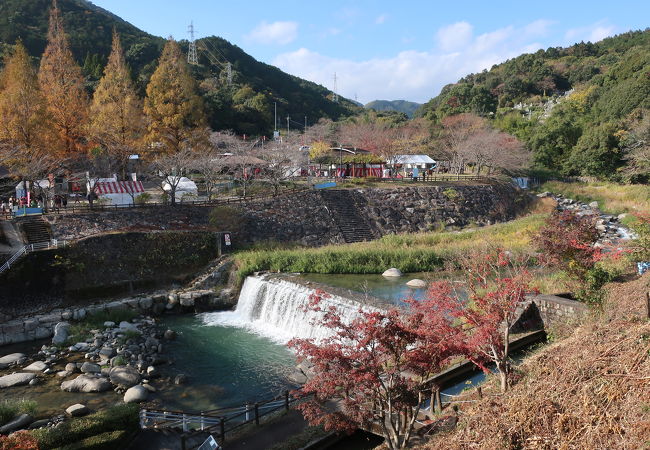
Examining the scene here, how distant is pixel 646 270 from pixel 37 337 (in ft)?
69.4

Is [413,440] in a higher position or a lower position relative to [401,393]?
lower

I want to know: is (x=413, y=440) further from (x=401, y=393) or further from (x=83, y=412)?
(x=83, y=412)

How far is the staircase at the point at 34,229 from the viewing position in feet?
65.1

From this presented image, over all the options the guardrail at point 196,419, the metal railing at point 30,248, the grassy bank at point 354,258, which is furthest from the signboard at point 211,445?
the metal railing at point 30,248

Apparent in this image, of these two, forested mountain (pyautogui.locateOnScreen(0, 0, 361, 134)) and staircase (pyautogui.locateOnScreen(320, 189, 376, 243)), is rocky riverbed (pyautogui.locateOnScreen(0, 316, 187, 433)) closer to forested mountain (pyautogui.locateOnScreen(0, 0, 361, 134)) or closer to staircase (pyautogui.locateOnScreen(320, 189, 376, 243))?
staircase (pyautogui.locateOnScreen(320, 189, 376, 243))

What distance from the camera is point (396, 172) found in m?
40.3

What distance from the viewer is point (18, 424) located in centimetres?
982

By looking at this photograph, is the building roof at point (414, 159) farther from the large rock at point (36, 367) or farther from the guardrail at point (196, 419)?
the guardrail at point (196, 419)

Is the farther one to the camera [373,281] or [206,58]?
[206,58]

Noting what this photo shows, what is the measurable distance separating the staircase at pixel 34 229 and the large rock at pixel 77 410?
1193 centimetres

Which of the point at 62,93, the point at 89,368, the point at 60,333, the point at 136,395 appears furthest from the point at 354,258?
the point at 62,93

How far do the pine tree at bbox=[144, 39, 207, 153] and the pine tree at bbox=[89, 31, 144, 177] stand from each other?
979mm

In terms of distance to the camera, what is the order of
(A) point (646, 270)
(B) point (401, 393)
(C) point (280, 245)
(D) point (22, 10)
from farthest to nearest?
(D) point (22, 10) → (C) point (280, 245) → (A) point (646, 270) → (B) point (401, 393)

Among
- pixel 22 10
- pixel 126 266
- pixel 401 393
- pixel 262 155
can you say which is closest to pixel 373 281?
pixel 126 266
